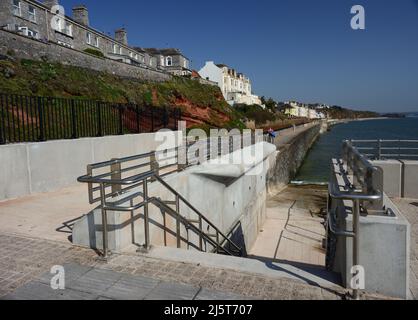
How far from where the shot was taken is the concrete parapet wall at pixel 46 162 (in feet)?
23.5

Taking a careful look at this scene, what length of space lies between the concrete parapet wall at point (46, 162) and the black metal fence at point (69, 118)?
0.42 m

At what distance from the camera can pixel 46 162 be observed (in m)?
8.01

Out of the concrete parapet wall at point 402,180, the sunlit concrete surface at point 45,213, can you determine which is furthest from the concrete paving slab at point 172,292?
the concrete parapet wall at point 402,180

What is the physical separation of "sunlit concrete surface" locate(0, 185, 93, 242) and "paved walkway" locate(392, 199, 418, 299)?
15.9 ft

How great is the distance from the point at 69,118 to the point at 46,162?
287cm

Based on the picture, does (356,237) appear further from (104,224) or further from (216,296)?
(104,224)

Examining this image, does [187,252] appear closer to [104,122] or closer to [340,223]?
[340,223]

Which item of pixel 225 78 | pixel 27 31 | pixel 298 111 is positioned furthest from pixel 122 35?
pixel 298 111

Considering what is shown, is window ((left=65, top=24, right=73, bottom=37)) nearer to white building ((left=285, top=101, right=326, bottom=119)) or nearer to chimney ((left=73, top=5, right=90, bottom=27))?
chimney ((left=73, top=5, right=90, bottom=27))

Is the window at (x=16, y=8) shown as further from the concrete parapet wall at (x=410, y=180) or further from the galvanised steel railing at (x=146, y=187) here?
the concrete parapet wall at (x=410, y=180)

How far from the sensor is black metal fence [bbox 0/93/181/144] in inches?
312

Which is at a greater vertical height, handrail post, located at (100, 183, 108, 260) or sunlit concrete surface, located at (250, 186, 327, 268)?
handrail post, located at (100, 183, 108, 260)

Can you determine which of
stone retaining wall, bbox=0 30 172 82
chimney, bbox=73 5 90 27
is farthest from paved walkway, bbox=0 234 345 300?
chimney, bbox=73 5 90 27

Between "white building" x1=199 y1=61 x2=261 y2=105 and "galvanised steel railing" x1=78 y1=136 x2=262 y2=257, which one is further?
"white building" x1=199 y1=61 x2=261 y2=105
